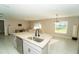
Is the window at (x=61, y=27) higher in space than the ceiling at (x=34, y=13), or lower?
lower

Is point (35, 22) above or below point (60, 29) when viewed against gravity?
above

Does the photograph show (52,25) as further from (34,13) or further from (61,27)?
(34,13)

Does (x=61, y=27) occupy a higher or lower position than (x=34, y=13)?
lower

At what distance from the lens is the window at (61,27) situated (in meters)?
1.22

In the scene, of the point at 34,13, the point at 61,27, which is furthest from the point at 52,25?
the point at 34,13

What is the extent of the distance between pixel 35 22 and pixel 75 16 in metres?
0.70

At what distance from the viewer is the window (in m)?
1.22

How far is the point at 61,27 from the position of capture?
1236 mm
